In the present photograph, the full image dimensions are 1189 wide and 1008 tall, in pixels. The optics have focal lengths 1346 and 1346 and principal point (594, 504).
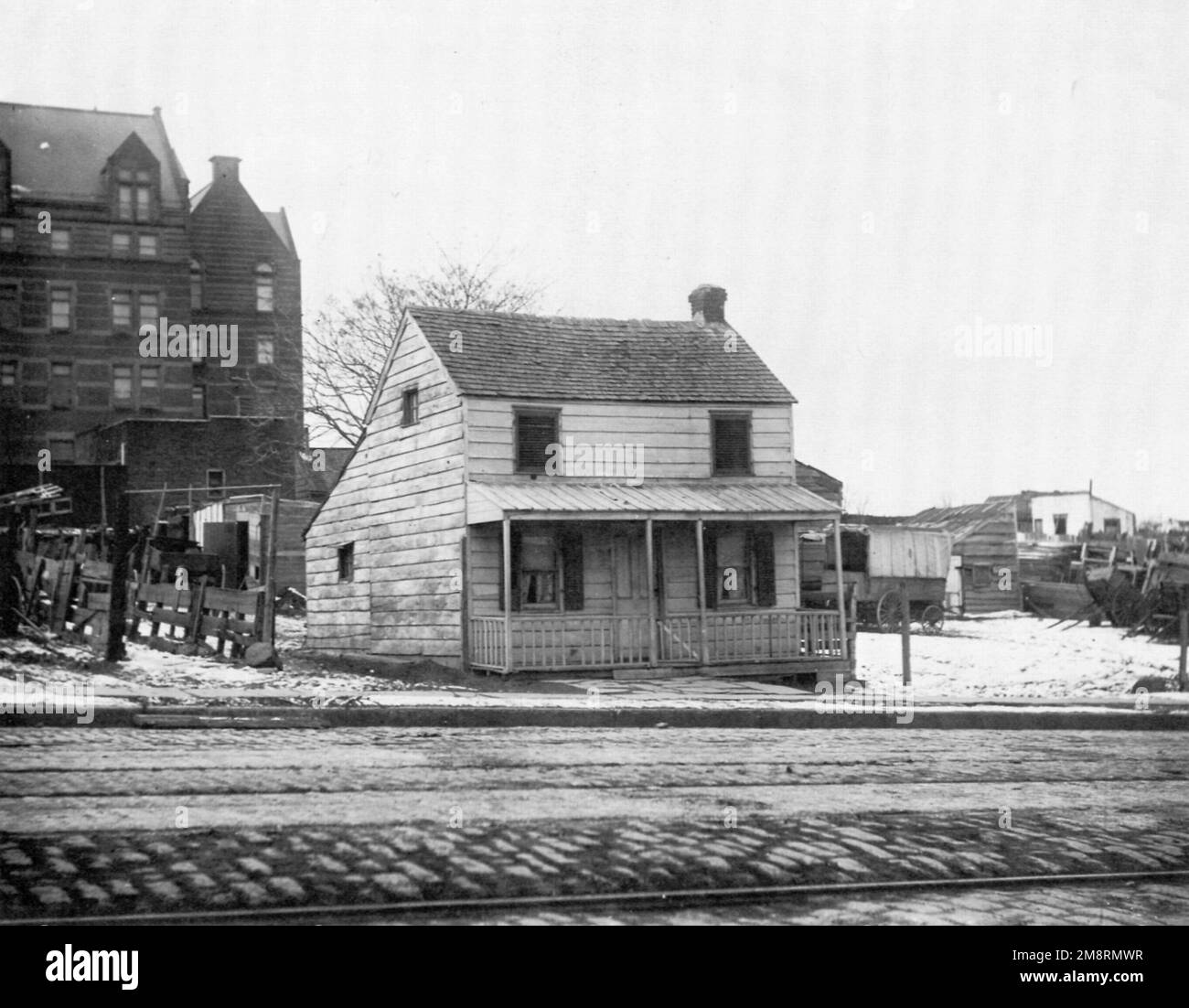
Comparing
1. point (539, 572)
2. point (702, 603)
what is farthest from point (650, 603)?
point (539, 572)

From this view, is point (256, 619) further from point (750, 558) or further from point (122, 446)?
point (750, 558)

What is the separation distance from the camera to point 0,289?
444 inches

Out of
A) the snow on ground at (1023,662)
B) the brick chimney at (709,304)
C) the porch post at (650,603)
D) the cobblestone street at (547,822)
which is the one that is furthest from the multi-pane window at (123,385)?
the brick chimney at (709,304)

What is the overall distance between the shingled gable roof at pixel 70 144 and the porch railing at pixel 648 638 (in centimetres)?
979

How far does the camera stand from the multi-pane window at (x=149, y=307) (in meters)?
13.8

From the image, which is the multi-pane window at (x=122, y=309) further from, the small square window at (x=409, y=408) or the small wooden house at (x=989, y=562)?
the small wooden house at (x=989, y=562)

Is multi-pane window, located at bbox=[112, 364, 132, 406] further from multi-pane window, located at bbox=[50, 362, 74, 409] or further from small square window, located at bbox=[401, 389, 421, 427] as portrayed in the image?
small square window, located at bbox=[401, 389, 421, 427]

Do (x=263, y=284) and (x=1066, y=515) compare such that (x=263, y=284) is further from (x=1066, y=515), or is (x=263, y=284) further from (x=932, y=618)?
(x=1066, y=515)

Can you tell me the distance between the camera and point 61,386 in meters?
12.6

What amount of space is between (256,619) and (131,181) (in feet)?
20.6

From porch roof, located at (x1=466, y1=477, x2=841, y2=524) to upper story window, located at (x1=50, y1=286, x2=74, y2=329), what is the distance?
8.03 m

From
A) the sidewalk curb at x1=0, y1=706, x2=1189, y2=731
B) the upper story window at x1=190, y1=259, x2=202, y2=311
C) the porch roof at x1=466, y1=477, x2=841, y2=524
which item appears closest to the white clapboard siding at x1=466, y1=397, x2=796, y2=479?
the porch roof at x1=466, y1=477, x2=841, y2=524

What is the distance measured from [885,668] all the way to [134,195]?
17.7 meters

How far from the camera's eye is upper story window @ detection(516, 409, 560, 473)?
21.5m
